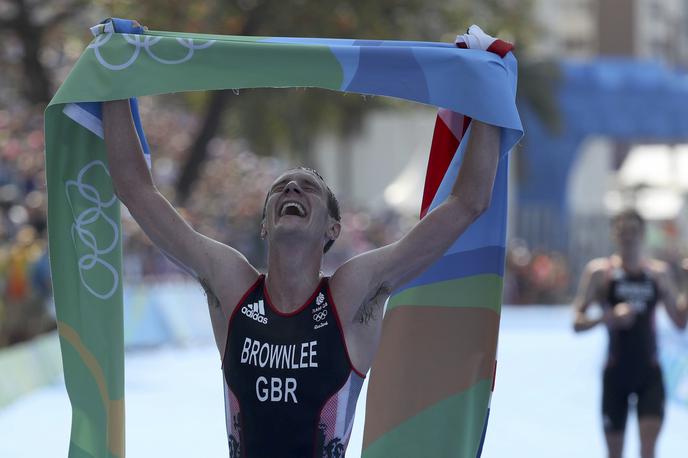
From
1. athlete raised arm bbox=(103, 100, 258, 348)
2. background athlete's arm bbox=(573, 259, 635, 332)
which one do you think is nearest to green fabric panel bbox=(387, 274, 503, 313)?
athlete raised arm bbox=(103, 100, 258, 348)

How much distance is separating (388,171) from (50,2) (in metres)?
27.0

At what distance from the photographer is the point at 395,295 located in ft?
18.7

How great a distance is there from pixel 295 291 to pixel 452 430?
1.00 meters

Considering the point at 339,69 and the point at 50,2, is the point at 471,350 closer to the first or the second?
the point at 339,69

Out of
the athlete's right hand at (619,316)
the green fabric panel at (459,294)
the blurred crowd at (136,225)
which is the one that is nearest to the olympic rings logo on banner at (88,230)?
the green fabric panel at (459,294)

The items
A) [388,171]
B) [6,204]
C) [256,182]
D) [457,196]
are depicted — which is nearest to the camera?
[457,196]

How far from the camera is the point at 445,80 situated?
5.05 metres

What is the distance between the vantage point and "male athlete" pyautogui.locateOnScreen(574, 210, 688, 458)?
853 centimetres

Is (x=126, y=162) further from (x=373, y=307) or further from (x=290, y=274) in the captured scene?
(x=373, y=307)

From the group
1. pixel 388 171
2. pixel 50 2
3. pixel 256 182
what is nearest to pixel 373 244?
pixel 256 182

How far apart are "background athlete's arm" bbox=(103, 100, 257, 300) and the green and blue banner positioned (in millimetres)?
197

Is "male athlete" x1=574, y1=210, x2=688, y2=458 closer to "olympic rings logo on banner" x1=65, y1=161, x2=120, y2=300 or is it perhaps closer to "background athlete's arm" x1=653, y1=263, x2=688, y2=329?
"background athlete's arm" x1=653, y1=263, x2=688, y2=329

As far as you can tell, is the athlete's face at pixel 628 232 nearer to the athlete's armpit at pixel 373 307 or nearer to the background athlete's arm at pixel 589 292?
the background athlete's arm at pixel 589 292

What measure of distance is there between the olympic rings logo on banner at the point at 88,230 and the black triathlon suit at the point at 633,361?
166 inches
